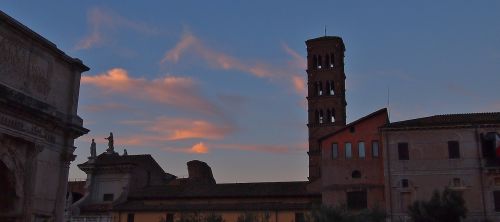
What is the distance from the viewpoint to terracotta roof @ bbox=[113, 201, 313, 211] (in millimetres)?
39500

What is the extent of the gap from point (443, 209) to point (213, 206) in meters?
16.8

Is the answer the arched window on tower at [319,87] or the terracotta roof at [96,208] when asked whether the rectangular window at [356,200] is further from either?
the arched window on tower at [319,87]

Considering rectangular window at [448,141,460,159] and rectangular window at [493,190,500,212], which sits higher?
rectangular window at [448,141,460,159]

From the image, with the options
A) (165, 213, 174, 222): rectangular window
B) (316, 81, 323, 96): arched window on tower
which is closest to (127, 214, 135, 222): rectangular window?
(165, 213, 174, 222): rectangular window

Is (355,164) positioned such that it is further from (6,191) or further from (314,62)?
(314,62)

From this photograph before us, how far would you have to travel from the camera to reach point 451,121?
119 feet

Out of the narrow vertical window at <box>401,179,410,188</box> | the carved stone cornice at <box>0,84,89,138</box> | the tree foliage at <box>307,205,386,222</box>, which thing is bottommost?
the tree foliage at <box>307,205,386,222</box>

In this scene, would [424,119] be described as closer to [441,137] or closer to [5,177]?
[441,137]

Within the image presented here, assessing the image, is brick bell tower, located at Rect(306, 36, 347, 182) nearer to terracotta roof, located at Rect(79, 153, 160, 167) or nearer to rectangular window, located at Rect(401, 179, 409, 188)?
terracotta roof, located at Rect(79, 153, 160, 167)

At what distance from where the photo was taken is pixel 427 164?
35719mm

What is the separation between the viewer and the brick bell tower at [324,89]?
5944 cm

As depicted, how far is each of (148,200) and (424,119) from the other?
67.2 ft

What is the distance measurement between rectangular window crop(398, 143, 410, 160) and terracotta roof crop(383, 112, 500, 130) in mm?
1155

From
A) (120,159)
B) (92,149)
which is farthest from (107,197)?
(92,149)
